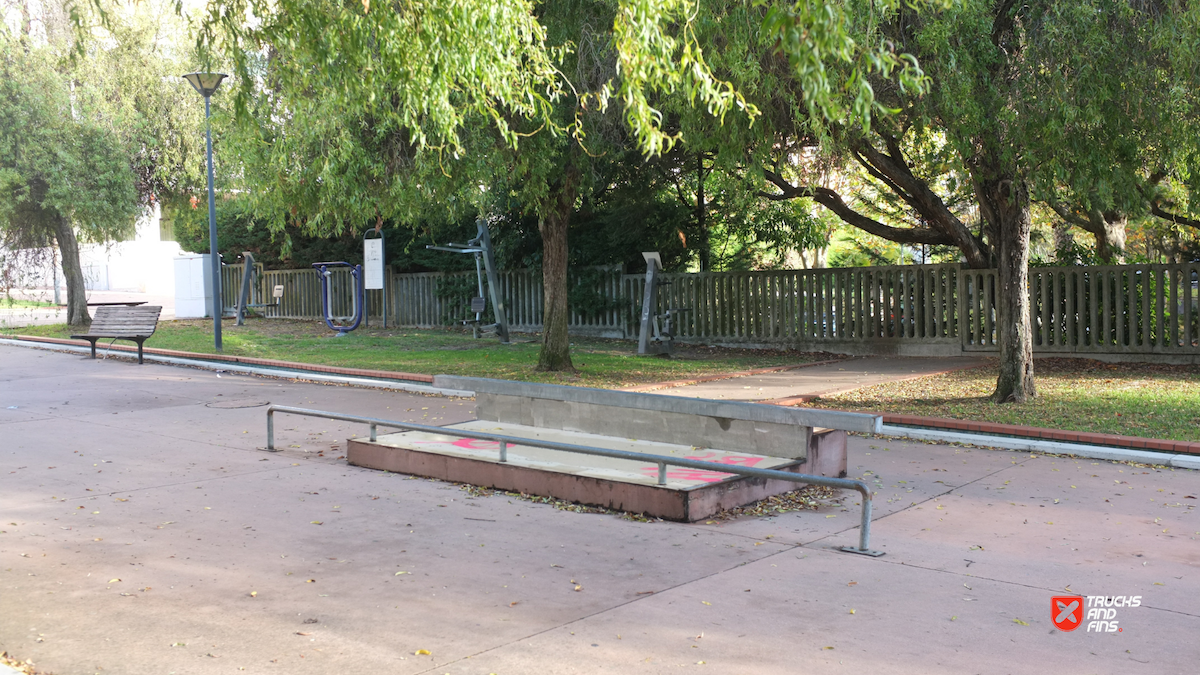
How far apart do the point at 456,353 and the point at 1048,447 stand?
11510 millimetres

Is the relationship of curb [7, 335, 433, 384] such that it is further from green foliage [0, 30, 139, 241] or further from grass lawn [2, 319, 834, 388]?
green foliage [0, 30, 139, 241]

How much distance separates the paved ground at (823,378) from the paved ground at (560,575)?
4.19m

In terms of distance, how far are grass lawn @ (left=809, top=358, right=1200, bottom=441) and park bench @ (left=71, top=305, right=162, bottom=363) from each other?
12.3 metres

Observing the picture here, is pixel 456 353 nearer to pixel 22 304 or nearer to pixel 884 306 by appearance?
pixel 884 306

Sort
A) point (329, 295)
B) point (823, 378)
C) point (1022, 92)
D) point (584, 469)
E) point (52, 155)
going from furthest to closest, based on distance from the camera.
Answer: point (329, 295) → point (52, 155) → point (823, 378) → point (1022, 92) → point (584, 469)

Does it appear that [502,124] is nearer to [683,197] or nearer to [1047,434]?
[1047,434]

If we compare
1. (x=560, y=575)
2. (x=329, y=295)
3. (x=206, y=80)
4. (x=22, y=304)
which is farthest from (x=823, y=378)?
(x=22, y=304)

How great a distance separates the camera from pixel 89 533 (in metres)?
6.49

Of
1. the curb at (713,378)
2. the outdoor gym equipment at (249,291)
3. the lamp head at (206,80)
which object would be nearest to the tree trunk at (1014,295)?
the curb at (713,378)

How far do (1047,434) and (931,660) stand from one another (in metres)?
5.97

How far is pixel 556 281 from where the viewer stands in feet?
49.7

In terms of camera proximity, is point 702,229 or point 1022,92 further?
point 702,229

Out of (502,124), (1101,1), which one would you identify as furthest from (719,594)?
(1101,1)

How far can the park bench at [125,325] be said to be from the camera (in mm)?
18266
